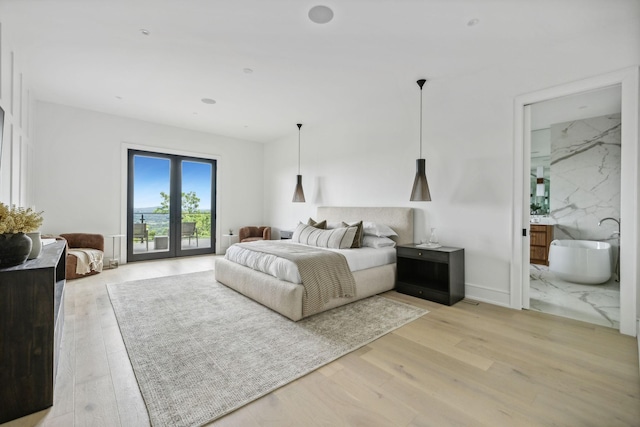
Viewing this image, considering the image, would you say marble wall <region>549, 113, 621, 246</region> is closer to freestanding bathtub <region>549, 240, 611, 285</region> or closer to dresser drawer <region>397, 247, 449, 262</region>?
freestanding bathtub <region>549, 240, 611, 285</region>

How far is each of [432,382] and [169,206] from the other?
613cm

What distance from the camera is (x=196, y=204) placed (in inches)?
264

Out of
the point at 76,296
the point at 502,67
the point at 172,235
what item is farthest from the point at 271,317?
the point at 172,235

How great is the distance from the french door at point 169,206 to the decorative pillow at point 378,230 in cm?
421

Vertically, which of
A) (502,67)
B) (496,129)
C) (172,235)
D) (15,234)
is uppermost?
(502,67)

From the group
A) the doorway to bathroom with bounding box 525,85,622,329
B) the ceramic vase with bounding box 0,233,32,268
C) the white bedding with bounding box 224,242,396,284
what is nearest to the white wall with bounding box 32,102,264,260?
the white bedding with bounding box 224,242,396,284

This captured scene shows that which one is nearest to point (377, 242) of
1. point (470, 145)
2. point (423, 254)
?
point (423, 254)

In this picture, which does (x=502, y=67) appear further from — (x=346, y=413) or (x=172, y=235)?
(x=172, y=235)

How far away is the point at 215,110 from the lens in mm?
5184

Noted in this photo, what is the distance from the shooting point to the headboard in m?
4.25

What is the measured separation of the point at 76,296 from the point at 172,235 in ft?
9.11

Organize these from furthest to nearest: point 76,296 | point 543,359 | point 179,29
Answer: point 76,296 < point 179,29 < point 543,359

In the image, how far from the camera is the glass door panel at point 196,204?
21.4 feet

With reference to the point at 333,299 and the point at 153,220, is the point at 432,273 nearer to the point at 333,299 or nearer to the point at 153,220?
the point at 333,299
